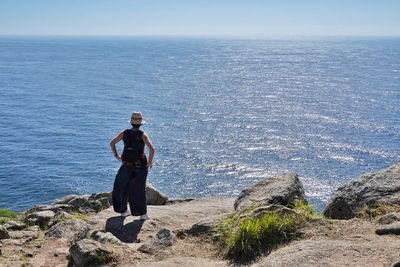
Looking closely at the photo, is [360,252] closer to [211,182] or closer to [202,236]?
[202,236]

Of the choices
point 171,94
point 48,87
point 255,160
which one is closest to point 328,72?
point 171,94

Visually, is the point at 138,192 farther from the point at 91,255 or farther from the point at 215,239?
the point at 91,255

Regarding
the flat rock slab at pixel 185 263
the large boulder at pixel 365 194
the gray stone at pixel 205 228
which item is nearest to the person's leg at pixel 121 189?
the gray stone at pixel 205 228

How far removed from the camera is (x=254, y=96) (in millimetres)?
93500

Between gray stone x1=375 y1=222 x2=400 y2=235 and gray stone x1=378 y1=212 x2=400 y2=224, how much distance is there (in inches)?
19.0

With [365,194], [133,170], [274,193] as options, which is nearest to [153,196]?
[133,170]

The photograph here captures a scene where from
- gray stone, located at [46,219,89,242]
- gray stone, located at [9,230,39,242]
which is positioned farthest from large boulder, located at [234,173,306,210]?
gray stone, located at [9,230,39,242]

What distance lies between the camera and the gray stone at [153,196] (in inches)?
838

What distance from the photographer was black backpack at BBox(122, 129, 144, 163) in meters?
14.0

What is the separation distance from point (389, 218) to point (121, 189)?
761cm

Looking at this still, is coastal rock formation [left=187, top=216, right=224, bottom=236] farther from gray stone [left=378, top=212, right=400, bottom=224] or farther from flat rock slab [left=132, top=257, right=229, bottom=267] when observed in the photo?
gray stone [left=378, top=212, right=400, bottom=224]

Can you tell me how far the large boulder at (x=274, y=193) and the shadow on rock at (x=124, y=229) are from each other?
3.02 metres

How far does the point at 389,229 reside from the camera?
1029 centimetres

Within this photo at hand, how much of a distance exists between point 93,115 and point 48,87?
3262 centimetres
